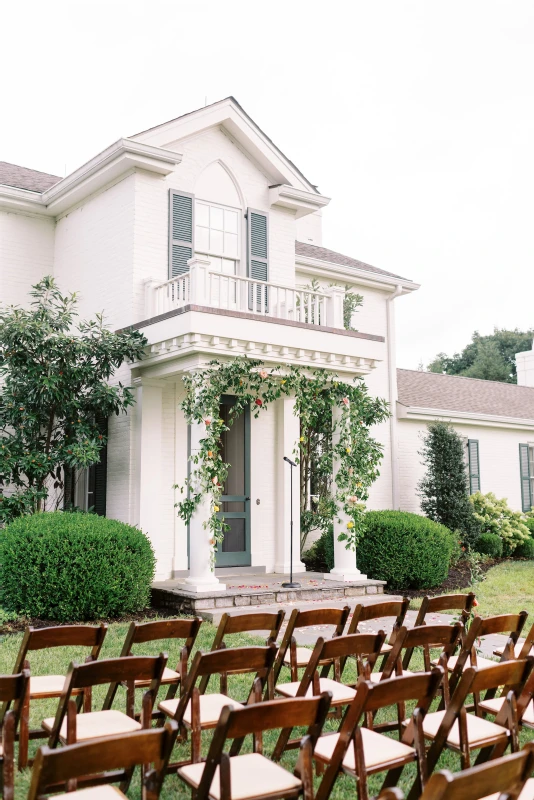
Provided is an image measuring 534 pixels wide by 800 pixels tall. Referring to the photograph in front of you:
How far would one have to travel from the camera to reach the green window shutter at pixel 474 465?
1885 centimetres

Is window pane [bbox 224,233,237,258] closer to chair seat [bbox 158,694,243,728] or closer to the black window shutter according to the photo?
the black window shutter

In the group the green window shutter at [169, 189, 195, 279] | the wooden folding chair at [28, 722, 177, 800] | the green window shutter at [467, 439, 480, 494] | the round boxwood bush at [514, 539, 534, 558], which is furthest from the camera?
the green window shutter at [467, 439, 480, 494]

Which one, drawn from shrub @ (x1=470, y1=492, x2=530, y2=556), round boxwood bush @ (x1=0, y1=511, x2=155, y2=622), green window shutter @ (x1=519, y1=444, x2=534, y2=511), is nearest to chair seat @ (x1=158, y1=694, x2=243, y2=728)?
round boxwood bush @ (x1=0, y1=511, x2=155, y2=622)

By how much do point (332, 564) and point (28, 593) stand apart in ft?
19.2

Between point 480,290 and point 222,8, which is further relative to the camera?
point 480,290

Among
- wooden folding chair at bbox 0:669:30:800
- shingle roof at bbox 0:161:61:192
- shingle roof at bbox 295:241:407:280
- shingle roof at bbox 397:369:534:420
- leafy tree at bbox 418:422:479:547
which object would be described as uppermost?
shingle roof at bbox 0:161:61:192

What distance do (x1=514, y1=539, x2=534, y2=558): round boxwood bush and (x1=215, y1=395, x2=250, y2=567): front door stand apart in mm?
8069

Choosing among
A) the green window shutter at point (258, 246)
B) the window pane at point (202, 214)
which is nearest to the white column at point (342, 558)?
the green window shutter at point (258, 246)

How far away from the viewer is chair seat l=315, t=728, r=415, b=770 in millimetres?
3741

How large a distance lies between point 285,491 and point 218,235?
4.64 meters

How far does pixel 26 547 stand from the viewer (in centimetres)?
959

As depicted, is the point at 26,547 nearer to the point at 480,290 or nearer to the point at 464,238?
the point at 464,238

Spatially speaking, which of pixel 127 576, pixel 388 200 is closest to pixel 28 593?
pixel 127 576

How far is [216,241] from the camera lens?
1342 centimetres
